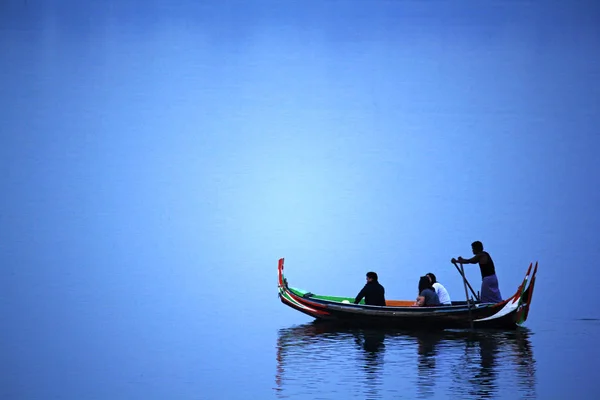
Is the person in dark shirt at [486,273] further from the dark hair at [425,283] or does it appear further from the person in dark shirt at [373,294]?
the person in dark shirt at [373,294]

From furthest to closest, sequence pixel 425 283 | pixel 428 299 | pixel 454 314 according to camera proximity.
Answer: pixel 425 283 → pixel 428 299 → pixel 454 314

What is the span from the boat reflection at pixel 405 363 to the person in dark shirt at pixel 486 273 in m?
0.56

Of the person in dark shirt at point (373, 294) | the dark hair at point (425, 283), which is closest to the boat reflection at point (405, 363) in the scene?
the person in dark shirt at point (373, 294)

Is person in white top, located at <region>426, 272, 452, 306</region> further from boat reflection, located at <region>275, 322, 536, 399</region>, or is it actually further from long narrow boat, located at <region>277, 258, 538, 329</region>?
boat reflection, located at <region>275, 322, 536, 399</region>

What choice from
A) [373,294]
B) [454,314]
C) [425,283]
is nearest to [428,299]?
[425,283]

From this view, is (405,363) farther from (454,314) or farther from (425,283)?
(425,283)

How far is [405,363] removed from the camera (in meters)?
11.2

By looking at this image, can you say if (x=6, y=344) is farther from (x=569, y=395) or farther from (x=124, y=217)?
(x=124, y=217)

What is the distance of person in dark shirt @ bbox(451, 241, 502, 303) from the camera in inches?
545

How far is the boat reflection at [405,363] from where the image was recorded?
32.0 ft

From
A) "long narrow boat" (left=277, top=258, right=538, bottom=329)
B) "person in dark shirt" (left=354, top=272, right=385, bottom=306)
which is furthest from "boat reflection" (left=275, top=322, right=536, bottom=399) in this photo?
"person in dark shirt" (left=354, top=272, right=385, bottom=306)

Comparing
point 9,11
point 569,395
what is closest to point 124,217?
point 9,11

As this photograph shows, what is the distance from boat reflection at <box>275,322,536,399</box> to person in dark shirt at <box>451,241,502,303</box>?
56cm

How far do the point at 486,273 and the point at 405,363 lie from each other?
127 inches
